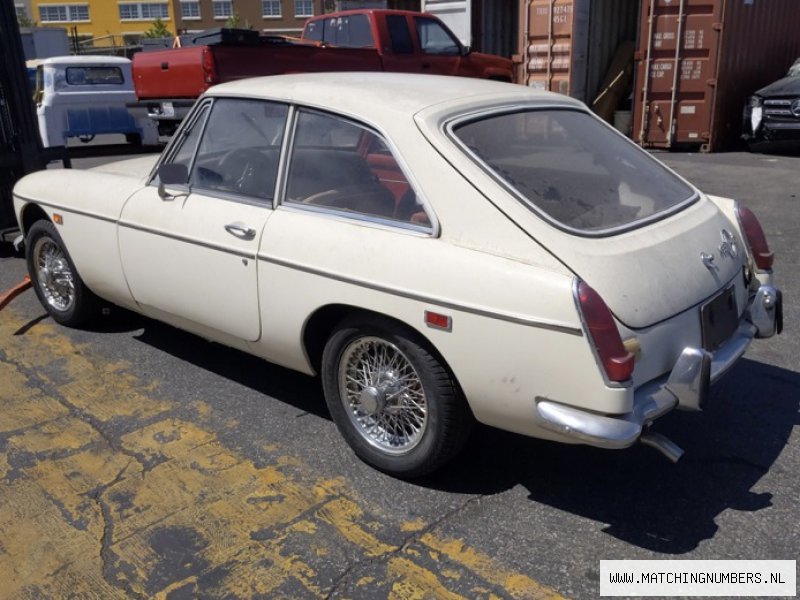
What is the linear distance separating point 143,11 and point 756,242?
7617 centimetres

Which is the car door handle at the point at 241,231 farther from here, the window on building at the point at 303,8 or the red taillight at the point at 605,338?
the window on building at the point at 303,8

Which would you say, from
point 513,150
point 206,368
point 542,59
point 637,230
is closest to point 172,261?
→ point 206,368

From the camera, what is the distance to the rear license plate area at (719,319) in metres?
3.12

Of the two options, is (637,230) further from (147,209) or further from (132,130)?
(132,130)

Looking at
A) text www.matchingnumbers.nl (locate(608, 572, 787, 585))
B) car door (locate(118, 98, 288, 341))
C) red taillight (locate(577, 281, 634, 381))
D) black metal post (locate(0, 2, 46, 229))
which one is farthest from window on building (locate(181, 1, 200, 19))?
text www.matchingnumbers.nl (locate(608, 572, 787, 585))

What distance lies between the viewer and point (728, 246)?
11.4 feet

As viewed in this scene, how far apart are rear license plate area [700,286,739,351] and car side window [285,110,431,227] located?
3.88ft

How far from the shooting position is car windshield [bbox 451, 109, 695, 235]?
10.3ft

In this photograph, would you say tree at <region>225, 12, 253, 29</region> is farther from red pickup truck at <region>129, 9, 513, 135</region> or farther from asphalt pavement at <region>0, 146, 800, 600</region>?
asphalt pavement at <region>0, 146, 800, 600</region>

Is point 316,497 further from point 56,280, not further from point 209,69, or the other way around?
point 209,69

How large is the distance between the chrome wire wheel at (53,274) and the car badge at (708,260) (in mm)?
3812

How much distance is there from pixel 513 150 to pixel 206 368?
2297mm

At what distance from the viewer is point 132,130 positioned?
612 inches

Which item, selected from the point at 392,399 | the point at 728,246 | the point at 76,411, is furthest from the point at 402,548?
the point at 76,411
